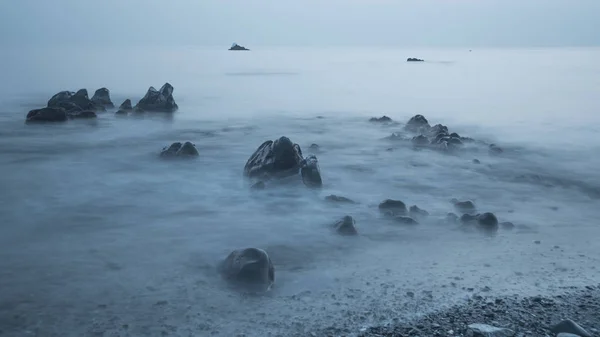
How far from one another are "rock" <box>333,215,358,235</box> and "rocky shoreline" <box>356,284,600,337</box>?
2.28 meters

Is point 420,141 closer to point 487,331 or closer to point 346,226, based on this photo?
point 346,226

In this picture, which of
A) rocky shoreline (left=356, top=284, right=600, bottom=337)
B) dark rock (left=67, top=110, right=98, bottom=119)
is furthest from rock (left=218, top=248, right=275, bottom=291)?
dark rock (left=67, top=110, right=98, bottom=119)

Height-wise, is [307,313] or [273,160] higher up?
[273,160]

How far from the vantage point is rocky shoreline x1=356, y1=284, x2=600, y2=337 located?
15.3ft

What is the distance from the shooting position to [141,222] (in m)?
7.94

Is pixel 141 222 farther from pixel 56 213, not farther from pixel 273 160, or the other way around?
pixel 273 160

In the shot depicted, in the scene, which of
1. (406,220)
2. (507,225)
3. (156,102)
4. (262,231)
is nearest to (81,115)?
(156,102)

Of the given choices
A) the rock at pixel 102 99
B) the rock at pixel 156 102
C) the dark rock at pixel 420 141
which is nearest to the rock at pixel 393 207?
the dark rock at pixel 420 141

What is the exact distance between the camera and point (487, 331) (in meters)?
4.64

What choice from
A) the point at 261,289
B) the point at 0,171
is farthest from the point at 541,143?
the point at 0,171

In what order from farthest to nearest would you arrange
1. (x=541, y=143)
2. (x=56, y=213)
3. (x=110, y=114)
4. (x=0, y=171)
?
(x=110, y=114) < (x=541, y=143) < (x=0, y=171) < (x=56, y=213)

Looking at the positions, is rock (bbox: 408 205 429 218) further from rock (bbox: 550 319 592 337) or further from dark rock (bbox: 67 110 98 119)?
dark rock (bbox: 67 110 98 119)

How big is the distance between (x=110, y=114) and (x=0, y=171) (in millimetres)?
10250

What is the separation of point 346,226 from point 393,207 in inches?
52.5
